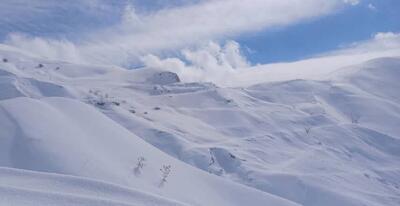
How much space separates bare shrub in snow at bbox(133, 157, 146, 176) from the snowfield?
34 mm

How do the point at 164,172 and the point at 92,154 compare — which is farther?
the point at 164,172

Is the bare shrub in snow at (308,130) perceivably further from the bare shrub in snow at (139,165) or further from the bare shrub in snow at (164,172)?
the bare shrub in snow at (139,165)

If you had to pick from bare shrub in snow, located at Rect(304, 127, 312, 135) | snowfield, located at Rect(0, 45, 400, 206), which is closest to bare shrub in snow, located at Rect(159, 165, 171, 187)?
snowfield, located at Rect(0, 45, 400, 206)

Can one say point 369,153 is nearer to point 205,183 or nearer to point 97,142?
point 205,183

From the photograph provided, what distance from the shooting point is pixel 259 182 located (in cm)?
1603

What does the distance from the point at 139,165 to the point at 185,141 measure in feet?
16.3

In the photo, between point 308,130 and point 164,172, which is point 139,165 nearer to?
point 164,172

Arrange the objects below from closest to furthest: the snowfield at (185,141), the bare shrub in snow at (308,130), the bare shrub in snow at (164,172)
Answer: the snowfield at (185,141)
the bare shrub in snow at (164,172)
the bare shrub in snow at (308,130)

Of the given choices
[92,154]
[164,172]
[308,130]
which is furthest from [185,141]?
[308,130]

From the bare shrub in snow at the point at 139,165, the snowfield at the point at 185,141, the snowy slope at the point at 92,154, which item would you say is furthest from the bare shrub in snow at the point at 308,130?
the bare shrub in snow at the point at 139,165

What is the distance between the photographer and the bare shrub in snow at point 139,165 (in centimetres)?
1322

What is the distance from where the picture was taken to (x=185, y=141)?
18.4m

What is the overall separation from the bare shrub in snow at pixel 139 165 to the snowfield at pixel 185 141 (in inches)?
1.3

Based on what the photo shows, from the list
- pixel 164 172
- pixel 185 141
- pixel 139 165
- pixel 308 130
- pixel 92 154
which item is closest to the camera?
pixel 92 154
